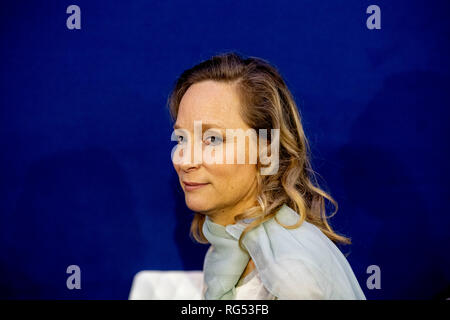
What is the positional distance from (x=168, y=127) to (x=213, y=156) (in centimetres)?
59

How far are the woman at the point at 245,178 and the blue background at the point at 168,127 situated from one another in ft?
1.48

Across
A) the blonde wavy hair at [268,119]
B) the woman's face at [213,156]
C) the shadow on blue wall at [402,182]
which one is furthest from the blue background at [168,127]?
the woman's face at [213,156]

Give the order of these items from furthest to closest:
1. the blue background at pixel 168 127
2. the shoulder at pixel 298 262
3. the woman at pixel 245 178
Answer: the blue background at pixel 168 127 < the woman at pixel 245 178 < the shoulder at pixel 298 262

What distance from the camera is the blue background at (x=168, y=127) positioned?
155cm

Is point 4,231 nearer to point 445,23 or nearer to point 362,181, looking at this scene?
point 362,181

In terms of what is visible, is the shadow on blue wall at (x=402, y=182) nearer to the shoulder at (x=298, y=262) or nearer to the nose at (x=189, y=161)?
the shoulder at (x=298, y=262)

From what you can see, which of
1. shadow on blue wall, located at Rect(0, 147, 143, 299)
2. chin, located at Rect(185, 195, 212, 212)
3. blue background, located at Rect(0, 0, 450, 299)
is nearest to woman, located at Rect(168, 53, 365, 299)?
chin, located at Rect(185, 195, 212, 212)

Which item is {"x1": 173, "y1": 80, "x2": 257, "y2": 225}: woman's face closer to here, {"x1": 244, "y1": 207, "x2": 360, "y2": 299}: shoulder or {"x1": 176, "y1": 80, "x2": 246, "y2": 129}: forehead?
{"x1": 176, "y1": 80, "x2": 246, "y2": 129}: forehead

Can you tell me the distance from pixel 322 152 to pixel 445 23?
697mm

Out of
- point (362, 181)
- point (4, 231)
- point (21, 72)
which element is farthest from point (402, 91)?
A: point (4, 231)

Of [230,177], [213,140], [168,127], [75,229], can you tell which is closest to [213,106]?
[213,140]

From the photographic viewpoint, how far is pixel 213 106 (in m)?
1.07

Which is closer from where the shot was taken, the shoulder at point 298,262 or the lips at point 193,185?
the shoulder at point 298,262

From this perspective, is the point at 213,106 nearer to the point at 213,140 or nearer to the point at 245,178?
the point at 213,140
